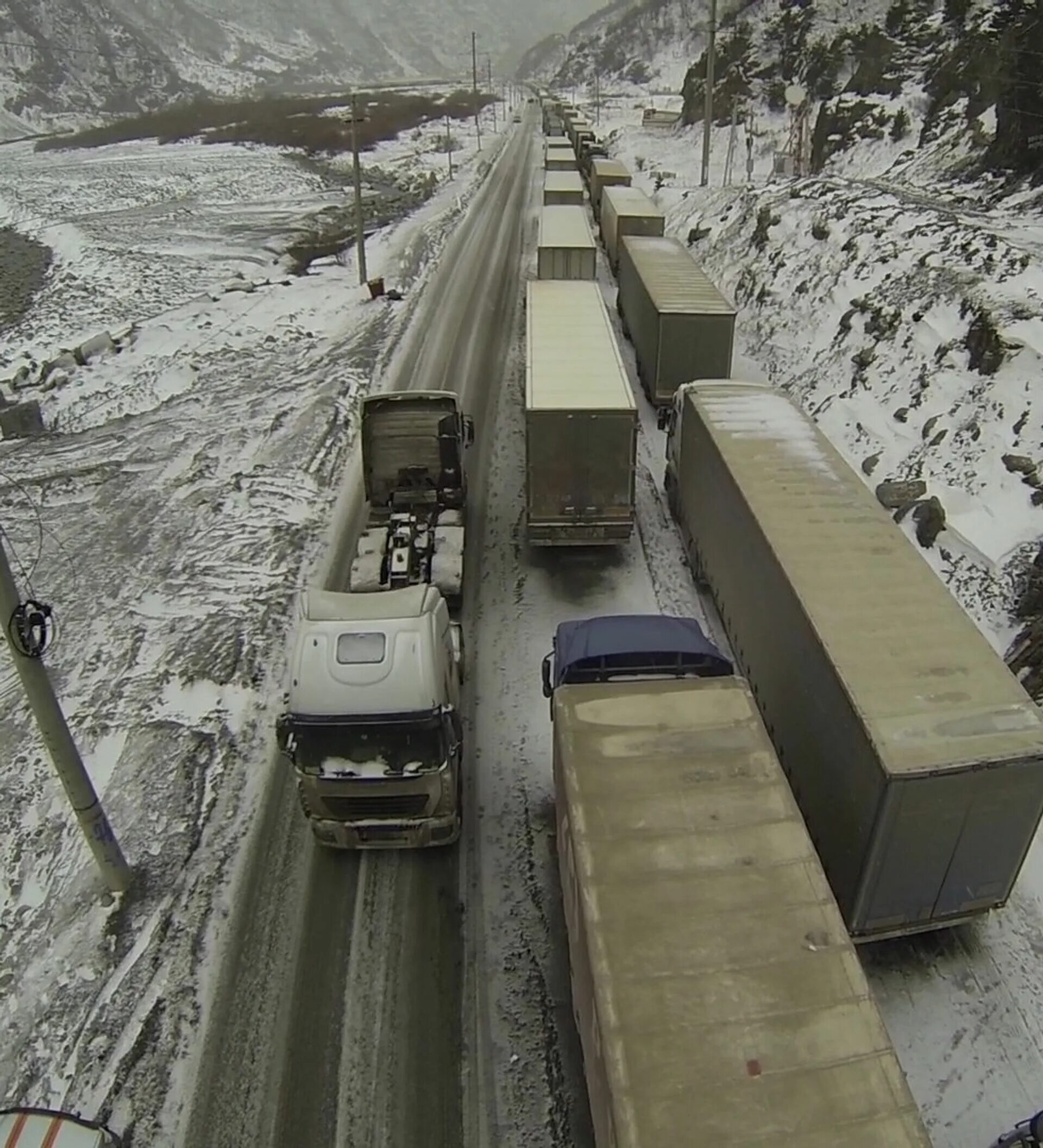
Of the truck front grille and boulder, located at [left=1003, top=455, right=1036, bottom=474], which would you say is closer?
the truck front grille

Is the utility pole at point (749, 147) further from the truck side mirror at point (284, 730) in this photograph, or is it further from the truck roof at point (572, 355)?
the truck side mirror at point (284, 730)

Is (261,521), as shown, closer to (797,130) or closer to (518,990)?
(518,990)

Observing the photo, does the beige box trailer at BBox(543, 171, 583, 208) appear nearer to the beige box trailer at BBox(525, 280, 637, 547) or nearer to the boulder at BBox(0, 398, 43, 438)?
the boulder at BBox(0, 398, 43, 438)

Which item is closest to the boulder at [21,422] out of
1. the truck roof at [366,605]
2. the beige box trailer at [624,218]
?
the truck roof at [366,605]

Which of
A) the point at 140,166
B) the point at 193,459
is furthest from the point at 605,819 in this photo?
the point at 140,166

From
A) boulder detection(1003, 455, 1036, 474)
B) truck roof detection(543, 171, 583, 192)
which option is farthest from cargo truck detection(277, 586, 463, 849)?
truck roof detection(543, 171, 583, 192)

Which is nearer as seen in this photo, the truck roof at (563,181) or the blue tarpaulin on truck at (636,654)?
the blue tarpaulin on truck at (636,654)

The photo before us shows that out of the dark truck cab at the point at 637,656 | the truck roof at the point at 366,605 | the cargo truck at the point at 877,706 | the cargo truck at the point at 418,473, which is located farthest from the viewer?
the cargo truck at the point at 418,473
